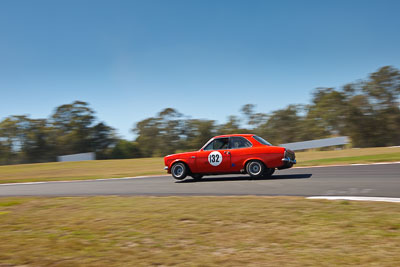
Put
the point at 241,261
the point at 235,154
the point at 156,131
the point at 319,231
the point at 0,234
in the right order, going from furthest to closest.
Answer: the point at 156,131, the point at 235,154, the point at 0,234, the point at 319,231, the point at 241,261

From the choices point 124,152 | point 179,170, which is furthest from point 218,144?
point 124,152

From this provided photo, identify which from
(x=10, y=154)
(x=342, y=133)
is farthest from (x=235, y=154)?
(x=10, y=154)

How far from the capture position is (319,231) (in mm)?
4402

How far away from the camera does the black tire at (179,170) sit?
40.6ft

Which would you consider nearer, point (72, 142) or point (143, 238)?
point (143, 238)

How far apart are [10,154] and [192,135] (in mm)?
33412

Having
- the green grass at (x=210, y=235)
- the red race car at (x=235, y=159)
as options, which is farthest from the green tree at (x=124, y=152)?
the green grass at (x=210, y=235)

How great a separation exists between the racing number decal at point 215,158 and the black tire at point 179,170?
104 cm

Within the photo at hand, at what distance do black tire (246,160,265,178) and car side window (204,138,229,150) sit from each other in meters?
1.10

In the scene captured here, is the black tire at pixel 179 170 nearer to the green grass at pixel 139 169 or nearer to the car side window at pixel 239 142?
the car side window at pixel 239 142

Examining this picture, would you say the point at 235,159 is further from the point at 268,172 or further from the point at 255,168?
the point at 268,172

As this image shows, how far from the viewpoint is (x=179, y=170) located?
12500mm

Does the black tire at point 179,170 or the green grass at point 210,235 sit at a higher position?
the black tire at point 179,170

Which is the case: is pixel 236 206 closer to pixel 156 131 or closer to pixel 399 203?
pixel 399 203
